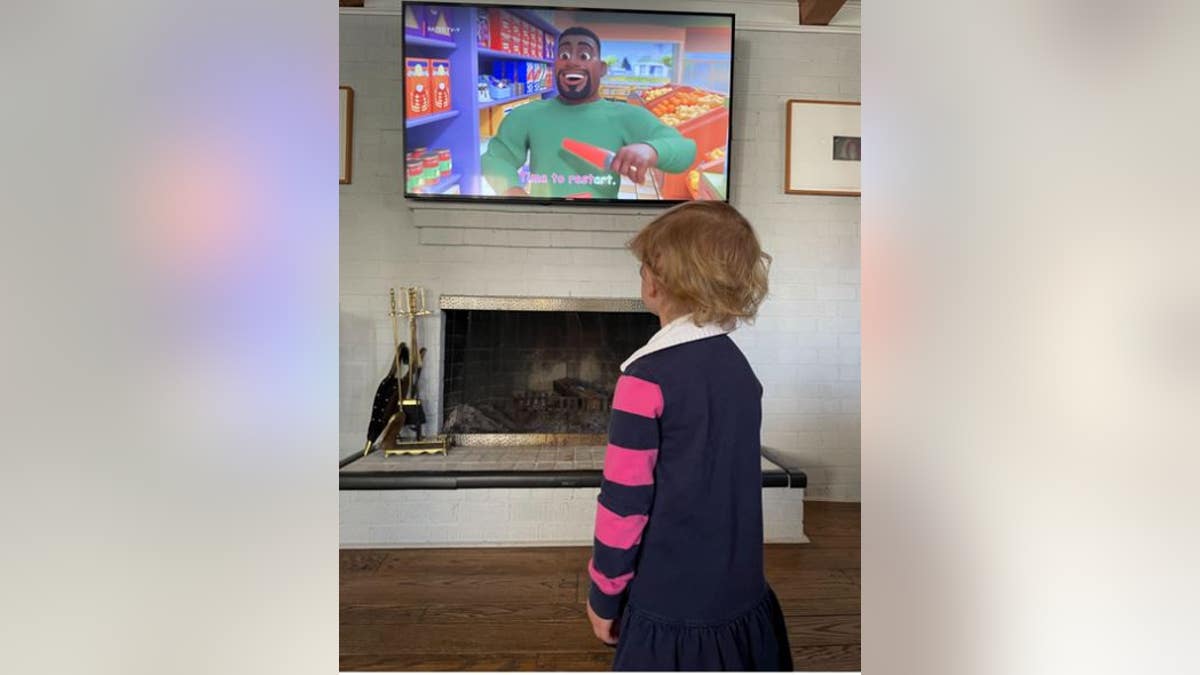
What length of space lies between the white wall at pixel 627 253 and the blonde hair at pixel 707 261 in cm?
154

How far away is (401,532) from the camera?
1.77 meters

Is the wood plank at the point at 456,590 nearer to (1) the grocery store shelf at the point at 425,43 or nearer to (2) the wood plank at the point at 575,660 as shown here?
(2) the wood plank at the point at 575,660

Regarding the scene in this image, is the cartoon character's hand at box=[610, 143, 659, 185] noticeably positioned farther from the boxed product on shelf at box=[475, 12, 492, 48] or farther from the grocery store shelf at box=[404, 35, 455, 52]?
the grocery store shelf at box=[404, 35, 455, 52]

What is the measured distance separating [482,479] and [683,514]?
1.22 m

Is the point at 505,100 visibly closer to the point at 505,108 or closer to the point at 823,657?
the point at 505,108

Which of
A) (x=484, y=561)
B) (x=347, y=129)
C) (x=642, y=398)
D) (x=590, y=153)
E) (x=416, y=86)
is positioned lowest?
(x=484, y=561)

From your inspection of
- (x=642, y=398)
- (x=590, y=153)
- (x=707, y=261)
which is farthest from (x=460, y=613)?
(x=590, y=153)

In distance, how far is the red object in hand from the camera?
6.71 ft

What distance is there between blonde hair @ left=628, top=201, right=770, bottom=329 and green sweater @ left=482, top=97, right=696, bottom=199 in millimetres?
1350

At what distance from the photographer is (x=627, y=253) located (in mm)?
2316
